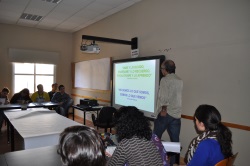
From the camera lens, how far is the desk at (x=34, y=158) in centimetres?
149

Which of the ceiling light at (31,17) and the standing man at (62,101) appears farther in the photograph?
the ceiling light at (31,17)

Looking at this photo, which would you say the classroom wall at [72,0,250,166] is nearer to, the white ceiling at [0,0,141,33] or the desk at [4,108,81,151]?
the white ceiling at [0,0,141,33]

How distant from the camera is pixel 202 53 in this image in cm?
311

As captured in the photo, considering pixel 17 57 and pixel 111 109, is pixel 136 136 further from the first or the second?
pixel 17 57

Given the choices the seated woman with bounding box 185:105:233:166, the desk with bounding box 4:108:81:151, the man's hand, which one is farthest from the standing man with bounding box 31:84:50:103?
the seated woman with bounding box 185:105:233:166

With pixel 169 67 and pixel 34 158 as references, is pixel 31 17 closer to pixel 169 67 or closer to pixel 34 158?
pixel 169 67

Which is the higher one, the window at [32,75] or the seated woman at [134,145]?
the window at [32,75]

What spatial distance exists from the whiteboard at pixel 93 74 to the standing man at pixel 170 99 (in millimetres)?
2574

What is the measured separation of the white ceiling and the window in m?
1.40

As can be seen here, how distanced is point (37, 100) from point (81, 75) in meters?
1.87

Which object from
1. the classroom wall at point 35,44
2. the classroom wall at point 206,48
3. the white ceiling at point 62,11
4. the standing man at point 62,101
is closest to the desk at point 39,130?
the classroom wall at point 206,48

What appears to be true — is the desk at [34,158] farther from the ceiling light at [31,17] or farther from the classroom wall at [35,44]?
the classroom wall at [35,44]

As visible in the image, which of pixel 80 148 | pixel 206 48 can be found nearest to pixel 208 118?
pixel 80 148

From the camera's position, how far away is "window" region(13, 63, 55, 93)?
682 centimetres
